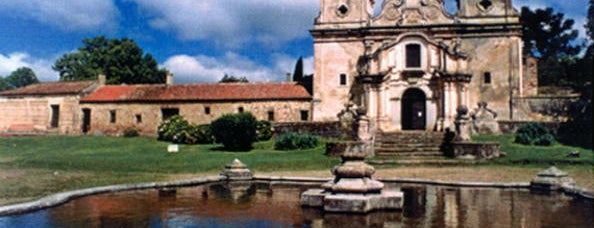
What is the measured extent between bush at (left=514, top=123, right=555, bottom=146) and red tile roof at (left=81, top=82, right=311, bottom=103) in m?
13.9

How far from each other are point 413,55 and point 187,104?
15.8 meters

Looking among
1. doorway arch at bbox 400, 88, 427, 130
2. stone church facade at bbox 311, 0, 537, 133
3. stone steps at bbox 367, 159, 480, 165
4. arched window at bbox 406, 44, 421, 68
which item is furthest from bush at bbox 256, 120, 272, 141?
stone steps at bbox 367, 159, 480, 165

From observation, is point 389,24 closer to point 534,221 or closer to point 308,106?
point 308,106

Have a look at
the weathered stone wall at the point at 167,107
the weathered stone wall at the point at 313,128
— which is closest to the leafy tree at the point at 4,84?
the weathered stone wall at the point at 167,107

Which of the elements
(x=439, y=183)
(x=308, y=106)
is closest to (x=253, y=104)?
(x=308, y=106)

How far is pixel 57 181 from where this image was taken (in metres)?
13.8

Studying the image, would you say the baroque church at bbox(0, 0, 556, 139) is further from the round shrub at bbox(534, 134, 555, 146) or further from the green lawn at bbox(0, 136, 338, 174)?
the round shrub at bbox(534, 134, 555, 146)

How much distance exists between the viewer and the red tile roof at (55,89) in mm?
38469

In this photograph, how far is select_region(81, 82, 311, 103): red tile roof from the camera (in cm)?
3566

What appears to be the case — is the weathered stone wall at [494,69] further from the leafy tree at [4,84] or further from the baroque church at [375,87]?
the leafy tree at [4,84]

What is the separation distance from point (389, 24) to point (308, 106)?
24.7 feet

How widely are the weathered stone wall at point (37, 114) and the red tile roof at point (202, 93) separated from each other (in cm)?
131

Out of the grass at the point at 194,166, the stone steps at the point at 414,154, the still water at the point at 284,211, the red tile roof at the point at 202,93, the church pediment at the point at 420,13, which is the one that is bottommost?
the still water at the point at 284,211

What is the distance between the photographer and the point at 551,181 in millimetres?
12555
